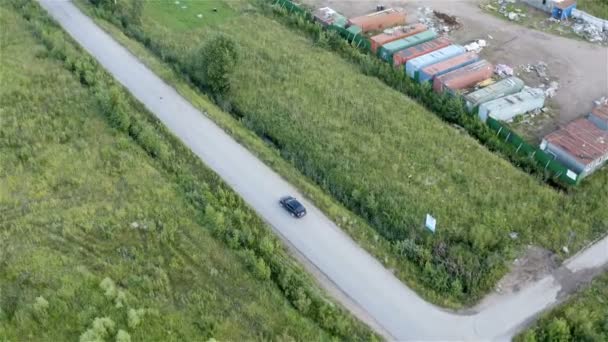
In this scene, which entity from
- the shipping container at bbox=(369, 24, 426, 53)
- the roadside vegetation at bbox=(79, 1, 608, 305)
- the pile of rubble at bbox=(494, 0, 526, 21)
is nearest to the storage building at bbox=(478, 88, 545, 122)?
the roadside vegetation at bbox=(79, 1, 608, 305)

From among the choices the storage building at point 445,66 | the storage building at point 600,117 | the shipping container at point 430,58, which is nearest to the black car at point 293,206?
the storage building at point 445,66

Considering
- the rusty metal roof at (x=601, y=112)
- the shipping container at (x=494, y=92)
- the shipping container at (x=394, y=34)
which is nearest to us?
the rusty metal roof at (x=601, y=112)

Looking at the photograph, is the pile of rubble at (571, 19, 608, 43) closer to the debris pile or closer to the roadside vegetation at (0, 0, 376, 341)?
the debris pile

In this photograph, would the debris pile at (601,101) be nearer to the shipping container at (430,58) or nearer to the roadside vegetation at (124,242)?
the shipping container at (430,58)

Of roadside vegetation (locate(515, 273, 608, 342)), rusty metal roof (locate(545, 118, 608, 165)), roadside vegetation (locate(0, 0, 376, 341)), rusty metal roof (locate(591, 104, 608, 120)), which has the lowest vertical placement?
roadside vegetation (locate(0, 0, 376, 341))


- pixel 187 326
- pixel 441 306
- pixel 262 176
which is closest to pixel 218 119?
pixel 262 176

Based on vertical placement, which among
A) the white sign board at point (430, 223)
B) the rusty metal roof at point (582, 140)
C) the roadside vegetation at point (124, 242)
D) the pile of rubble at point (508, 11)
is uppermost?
the rusty metal roof at point (582, 140)
